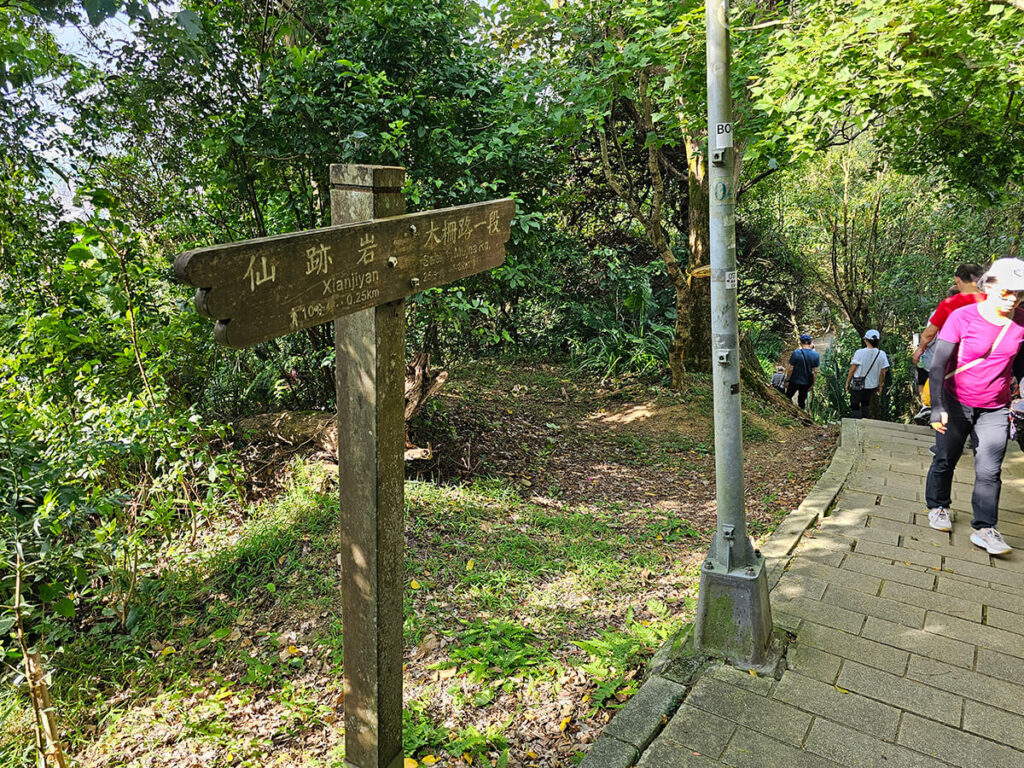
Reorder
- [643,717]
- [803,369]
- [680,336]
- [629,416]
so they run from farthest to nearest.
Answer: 1. [803,369]
2. [680,336]
3. [629,416]
4. [643,717]

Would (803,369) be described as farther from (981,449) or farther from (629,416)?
(981,449)

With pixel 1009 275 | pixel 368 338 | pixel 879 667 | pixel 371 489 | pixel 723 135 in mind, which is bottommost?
pixel 879 667

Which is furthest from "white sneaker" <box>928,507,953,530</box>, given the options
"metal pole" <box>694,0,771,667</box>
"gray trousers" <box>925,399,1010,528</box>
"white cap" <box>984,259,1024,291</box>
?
"metal pole" <box>694,0,771,667</box>

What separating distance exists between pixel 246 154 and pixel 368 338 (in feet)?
13.6

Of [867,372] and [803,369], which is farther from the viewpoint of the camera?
[803,369]

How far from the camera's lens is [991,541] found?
4113 mm

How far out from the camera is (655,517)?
529 centimetres

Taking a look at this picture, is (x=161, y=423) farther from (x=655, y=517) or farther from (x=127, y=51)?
(x=655, y=517)

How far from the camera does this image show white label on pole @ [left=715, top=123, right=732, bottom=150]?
9.37ft

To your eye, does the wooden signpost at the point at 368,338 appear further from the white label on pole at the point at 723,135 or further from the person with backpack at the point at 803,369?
the person with backpack at the point at 803,369

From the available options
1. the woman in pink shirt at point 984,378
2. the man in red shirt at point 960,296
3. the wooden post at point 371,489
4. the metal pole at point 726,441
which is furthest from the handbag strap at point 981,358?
the wooden post at point 371,489

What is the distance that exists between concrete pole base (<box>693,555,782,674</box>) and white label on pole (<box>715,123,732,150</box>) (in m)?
1.96

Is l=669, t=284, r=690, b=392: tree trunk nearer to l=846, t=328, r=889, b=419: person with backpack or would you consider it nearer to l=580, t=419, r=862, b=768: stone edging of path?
l=846, t=328, r=889, b=419: person with backpack

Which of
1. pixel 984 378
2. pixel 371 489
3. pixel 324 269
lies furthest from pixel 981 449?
pixel 324 269
